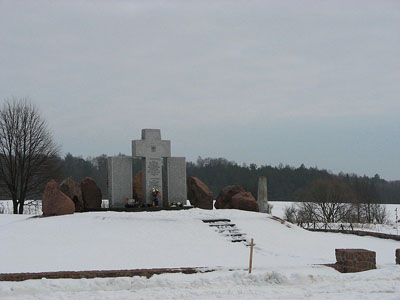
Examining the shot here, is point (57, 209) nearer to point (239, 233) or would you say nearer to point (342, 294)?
point (239, 233)

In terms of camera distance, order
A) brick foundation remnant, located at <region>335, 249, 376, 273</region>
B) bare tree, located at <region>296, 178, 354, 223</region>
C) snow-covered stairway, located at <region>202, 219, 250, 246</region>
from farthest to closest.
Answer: bare tree, located at <region>296, 178, 354, 223</region>, snow-covered stairway, located at <region>202, 219, 250, 246</region>, brick foundation remnant, located at <region>335, 249, 376, 273</region>

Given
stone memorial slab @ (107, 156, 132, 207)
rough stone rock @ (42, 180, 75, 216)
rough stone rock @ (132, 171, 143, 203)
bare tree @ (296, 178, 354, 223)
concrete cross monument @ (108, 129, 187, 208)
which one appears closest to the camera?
rough stone rock @ (42, 180, 75, 216)

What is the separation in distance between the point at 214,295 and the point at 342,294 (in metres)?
2.24

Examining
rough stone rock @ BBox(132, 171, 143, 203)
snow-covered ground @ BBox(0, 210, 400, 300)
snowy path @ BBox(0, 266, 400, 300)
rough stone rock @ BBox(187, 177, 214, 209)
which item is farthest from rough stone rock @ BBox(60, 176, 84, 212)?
snowy path @ BBox(0, 266, 400, 300)

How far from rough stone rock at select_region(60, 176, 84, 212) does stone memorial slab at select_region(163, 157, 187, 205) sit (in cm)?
368

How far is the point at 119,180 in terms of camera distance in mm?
19656

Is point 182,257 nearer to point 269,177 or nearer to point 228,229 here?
point 228,229

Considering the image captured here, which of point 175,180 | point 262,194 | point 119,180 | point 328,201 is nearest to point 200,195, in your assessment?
point 175,180

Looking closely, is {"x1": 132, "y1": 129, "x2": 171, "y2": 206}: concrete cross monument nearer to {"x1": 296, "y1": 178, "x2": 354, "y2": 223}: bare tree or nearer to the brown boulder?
the brown boulder

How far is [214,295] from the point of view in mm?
8430

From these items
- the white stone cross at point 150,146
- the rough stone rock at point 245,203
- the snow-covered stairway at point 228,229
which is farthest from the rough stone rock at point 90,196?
the rough stone rock at point 245,203

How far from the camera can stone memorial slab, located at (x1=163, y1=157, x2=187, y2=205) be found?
2083 cm

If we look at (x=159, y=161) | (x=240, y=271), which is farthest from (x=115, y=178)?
(x=240, y=271)

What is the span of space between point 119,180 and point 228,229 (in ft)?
18.2
